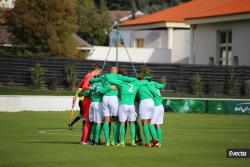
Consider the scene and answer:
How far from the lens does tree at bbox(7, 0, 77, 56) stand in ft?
200

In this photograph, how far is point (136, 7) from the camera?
384 ft

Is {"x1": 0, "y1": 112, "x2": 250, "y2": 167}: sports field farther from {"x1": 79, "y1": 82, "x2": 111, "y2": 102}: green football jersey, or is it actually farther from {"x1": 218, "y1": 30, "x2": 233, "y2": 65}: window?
{"x1": 218, "y1": 30, "x2": 233, "y2": 65}: window

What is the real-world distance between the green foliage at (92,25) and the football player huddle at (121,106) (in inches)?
2528

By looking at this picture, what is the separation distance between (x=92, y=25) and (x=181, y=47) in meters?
21.5

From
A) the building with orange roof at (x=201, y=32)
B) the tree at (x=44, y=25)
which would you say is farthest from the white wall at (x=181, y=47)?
the tree at (x=44, y=25)

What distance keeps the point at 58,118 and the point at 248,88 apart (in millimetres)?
16898

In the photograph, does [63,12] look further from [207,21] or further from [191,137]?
[191,137]

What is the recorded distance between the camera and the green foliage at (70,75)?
163 feet

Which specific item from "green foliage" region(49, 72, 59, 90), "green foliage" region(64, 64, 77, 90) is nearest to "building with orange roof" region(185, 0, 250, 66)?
"green foliage" region(64, 64, 77, 90)

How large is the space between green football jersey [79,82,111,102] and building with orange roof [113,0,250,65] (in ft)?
110

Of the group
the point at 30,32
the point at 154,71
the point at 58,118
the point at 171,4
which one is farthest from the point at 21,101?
the point at 171,4

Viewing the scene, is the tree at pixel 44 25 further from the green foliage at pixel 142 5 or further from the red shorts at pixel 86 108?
the green foliage at pixel 142 5

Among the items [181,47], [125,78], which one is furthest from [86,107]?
[181,47]

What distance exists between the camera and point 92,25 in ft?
292
